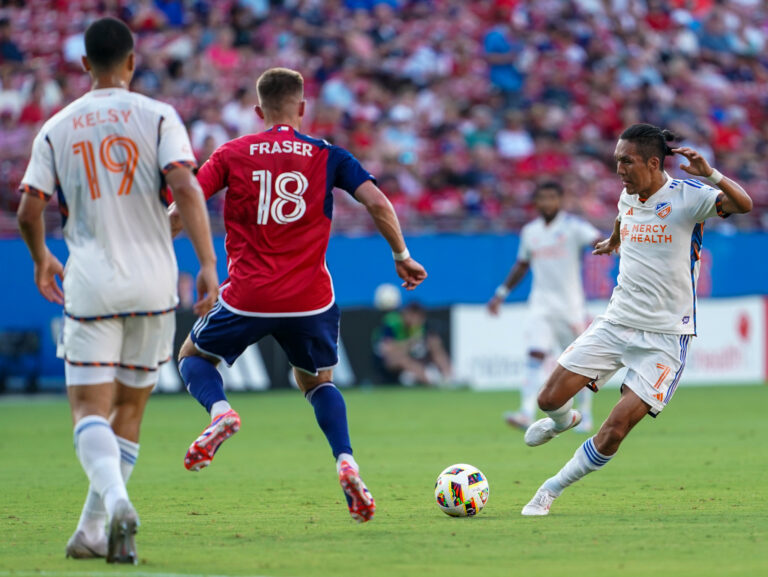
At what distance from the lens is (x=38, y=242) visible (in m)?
6.02

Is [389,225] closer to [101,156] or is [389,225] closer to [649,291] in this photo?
[101,156]

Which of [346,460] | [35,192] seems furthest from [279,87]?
[346,460]

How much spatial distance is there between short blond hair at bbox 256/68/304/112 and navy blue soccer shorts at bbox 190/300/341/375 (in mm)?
1233

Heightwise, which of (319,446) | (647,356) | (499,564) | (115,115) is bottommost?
(319,446)

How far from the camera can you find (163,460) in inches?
470

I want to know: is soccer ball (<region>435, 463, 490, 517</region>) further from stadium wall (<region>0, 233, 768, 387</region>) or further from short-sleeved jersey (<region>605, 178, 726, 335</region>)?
stadium wall (<region>0, 233, 768, 387</region>)

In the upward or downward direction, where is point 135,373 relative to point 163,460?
upward

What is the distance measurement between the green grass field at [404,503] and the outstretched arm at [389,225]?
148 cm

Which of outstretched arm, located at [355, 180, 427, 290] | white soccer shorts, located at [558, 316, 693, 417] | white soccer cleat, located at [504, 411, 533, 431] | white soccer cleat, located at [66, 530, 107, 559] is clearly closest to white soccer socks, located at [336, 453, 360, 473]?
outstretched arm, located at [355, 180, 427, 290]

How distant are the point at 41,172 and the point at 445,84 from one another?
19.5 m

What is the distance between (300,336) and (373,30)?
740 inches

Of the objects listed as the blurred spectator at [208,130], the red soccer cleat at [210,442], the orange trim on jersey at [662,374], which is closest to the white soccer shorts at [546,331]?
the orange trim on jersey at [662,374]

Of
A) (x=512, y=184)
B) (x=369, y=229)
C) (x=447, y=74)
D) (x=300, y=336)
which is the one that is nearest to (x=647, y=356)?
(x=300, y=336)

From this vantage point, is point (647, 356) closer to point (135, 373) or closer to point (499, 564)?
point (499, 564)
